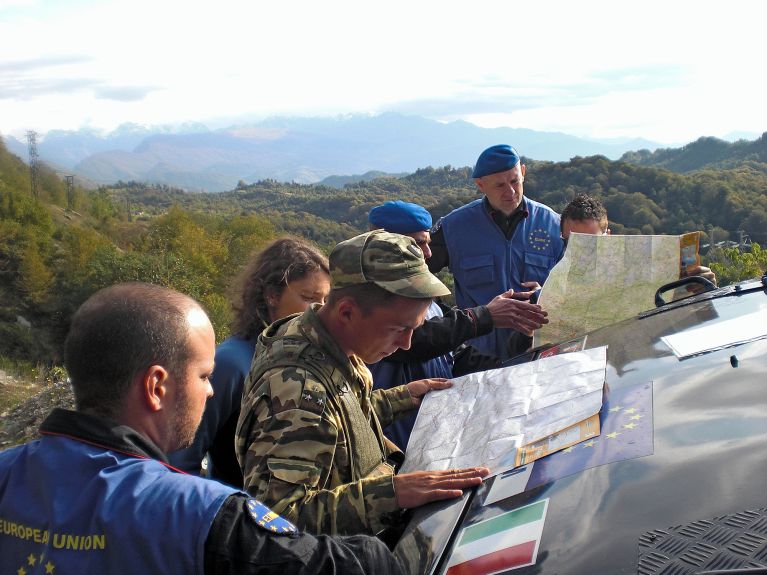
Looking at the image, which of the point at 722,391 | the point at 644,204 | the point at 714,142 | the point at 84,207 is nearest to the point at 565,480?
the point at 722,391

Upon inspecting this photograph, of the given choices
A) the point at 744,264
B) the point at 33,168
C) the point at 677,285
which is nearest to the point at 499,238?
the point at 677,285

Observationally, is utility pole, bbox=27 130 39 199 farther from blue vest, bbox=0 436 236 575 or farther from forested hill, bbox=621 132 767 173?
blue vest, bbox=0 436 236 575

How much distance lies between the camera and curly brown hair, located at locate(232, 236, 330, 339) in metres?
2.84

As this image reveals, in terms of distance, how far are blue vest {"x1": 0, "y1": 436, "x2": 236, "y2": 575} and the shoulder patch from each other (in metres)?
0.46

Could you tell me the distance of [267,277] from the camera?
2.86 metres

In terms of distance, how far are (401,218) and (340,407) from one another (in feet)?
6.08

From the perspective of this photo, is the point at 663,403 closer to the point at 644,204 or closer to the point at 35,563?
the point at 35,563

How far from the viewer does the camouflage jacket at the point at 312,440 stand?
1645 millimetres

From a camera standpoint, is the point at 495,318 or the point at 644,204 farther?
the point at 644,204

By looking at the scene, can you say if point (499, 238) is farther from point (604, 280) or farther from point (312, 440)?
point (312, 440)

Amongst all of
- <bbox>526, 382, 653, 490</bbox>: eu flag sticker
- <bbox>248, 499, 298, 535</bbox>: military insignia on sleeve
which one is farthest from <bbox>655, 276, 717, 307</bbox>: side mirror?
<bbox>248, 499, 298, 535</bbox>: military insignia on sleeve

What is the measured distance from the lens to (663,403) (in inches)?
60.6

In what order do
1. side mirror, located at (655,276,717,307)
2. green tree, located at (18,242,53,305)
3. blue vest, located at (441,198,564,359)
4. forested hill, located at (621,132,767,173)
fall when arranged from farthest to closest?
forested hill, located at (621,132,767,173)
green tree, located at (18,242,53,305)
blue vest, located at (441,198,564,359)
side mirror, located at (655,276,717,307)

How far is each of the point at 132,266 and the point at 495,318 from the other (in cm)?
4545
